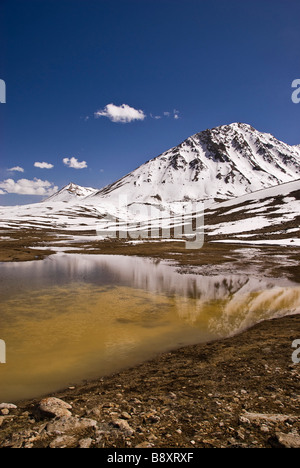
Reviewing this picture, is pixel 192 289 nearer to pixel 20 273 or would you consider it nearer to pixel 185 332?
pixel 185 332

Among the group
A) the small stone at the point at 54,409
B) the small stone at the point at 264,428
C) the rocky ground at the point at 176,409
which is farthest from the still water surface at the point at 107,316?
the small stone at the point at 264,428

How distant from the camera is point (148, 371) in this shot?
873 centimetres

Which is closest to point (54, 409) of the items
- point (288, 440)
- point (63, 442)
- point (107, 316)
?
point (63, 442)

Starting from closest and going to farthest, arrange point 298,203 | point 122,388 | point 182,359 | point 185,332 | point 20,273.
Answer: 1. point 122,388
2. point 182,359
3. point 185,332
4. point 20,273
5. point 298,203

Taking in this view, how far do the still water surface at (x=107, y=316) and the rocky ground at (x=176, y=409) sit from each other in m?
1.57

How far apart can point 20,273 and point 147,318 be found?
1977 cm

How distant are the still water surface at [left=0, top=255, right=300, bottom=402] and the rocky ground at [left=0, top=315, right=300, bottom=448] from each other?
1568mm

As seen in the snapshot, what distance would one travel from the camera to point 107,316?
1515cm

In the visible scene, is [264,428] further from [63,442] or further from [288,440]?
[63,442]

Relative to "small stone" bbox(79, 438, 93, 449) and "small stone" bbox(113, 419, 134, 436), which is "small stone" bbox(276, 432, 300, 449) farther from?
"small stone" bbox(79, 438, 93, 449)

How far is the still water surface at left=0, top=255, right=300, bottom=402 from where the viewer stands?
937 cm

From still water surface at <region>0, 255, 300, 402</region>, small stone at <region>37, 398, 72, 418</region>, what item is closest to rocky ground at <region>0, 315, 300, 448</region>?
small stone at <region>37, 398, 72, 418</region>

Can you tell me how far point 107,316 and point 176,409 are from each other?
963 cm
